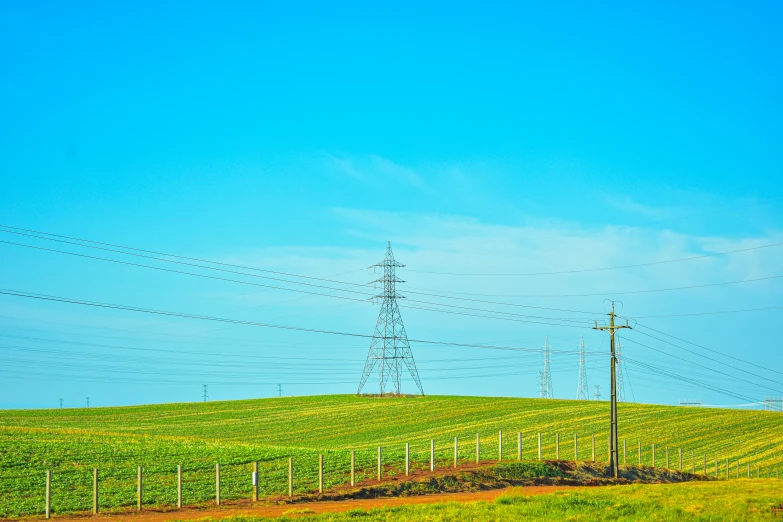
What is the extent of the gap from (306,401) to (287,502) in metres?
83.9

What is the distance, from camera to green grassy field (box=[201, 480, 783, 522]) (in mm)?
27031

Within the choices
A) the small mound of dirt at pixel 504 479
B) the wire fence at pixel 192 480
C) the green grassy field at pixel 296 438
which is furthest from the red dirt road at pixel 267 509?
the green grassy field at pixel 296 438

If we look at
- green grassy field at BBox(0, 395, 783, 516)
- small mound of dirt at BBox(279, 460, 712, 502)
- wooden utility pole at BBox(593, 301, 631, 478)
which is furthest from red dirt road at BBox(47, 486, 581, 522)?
wooden utility pole at BBox(593, 301, 631, 478)

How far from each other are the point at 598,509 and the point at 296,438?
48247 millimetres

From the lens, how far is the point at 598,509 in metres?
29.1

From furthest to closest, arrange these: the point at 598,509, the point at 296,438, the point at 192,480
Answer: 1. the point at 296,438
2. the point at 192,480
3. the point at 598,509

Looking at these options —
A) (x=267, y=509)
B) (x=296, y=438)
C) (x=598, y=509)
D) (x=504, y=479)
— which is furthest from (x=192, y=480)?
(x=296, y=438)

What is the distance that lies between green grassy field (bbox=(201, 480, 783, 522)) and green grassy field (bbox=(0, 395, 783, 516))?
8.97 metres

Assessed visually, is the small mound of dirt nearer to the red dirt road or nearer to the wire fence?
the red dirt road

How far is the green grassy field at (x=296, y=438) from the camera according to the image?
37375 mm

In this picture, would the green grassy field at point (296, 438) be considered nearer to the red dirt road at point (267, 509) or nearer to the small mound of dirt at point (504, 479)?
the red dirt road at point (267, 509)

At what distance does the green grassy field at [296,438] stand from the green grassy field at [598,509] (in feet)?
29.4

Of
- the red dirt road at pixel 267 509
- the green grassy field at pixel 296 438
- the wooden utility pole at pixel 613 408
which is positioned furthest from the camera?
the wooden utility pole at pixel 613 408

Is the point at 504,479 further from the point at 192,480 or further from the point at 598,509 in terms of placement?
the point at 192,480
